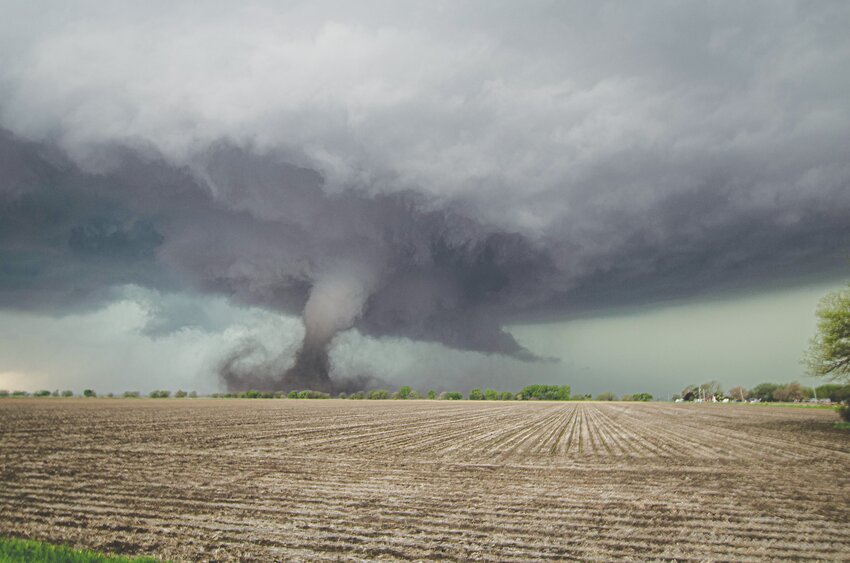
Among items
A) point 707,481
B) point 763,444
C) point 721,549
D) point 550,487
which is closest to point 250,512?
point 550,487

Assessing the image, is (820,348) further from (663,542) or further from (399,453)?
(663,542)

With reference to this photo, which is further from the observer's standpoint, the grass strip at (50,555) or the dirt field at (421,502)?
the dirt field at (421,502)

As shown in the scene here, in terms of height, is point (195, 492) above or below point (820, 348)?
below

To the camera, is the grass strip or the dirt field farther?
the dirt field

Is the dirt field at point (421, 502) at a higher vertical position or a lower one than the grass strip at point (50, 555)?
lower

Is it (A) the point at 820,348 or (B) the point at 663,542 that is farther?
(A) the point at 820,348

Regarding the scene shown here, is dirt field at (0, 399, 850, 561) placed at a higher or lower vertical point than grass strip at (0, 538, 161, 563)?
lower

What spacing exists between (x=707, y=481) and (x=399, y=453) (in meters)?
12.1

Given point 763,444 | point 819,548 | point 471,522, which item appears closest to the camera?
point 819,548

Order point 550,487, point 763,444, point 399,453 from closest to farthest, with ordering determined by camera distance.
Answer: point 550,487 < point 399,453 < point 763,444

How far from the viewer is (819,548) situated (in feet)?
32.5

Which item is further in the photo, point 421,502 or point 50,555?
point 421,502

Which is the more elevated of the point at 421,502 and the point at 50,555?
the point at 50,555

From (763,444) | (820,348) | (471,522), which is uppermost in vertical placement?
(820,348)
